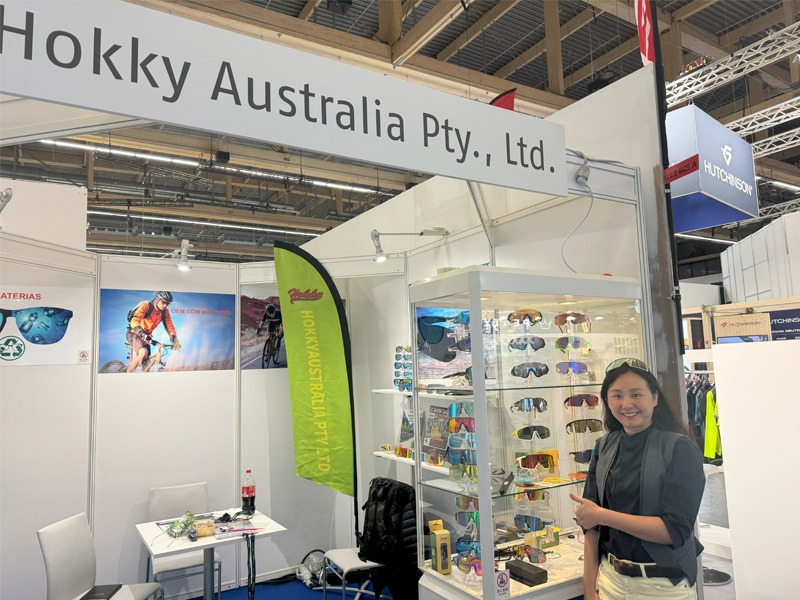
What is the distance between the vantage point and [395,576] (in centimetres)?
419

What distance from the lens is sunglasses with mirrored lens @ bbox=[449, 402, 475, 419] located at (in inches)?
99.5

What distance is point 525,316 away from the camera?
272 cm

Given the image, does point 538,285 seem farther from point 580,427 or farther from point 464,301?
point 580,427

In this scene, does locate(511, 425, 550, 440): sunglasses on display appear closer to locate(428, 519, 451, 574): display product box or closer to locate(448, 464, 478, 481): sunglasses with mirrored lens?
locate(448, 464, 478, 481): sunglasses with mirrored lens

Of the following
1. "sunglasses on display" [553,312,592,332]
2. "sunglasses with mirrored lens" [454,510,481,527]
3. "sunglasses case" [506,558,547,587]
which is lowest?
"sunglasses case" [506,558,547,587]

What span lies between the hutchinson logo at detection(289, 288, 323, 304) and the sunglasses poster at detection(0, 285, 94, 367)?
1.71m

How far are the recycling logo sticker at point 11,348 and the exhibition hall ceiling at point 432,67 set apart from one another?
1.64 metres

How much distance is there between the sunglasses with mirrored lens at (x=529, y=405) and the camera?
2668 millimetres

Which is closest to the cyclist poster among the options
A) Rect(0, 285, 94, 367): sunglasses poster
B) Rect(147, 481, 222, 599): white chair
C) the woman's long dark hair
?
Rect(147, 481, 222, 599): white chair

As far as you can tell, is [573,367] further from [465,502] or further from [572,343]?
[465,502]

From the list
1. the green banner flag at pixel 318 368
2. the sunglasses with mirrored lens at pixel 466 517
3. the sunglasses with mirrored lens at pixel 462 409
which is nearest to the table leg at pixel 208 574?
the green banner flag at pixel 318 368

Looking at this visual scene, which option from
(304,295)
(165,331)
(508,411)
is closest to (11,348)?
(165,331)

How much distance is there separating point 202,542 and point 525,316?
9.14 feet

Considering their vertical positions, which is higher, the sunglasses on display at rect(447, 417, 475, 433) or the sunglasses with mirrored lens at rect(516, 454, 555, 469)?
the sunglasses on display at rect(447, 417, 475, 433)
